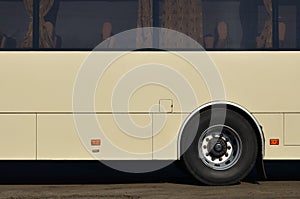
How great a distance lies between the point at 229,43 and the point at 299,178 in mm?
2467

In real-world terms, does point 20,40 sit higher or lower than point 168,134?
higher

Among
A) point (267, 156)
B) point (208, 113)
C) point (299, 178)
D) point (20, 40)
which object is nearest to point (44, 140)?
point (20, 40)

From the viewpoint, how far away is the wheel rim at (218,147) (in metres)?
10.3

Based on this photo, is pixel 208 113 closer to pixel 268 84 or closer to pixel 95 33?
pixel 268 84

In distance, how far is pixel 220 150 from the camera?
1032 centimetres

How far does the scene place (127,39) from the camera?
10.3 meters

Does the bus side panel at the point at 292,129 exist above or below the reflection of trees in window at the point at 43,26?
below

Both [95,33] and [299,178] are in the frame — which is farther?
[299,178]

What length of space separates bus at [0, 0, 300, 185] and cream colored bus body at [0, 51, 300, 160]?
0.05 ft

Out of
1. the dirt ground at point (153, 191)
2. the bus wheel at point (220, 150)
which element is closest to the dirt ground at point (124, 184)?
the dirt ground at point (153, 191)

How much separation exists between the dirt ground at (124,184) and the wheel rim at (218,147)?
1.16 ft

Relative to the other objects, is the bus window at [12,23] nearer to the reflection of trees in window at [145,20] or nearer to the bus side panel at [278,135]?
the reflection of trees in window at [145,20]

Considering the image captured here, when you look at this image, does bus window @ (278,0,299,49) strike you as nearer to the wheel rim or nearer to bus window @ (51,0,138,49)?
the wheel rim

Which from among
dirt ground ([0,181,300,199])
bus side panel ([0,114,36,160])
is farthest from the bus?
dirt ground ([0,181,300,199])
